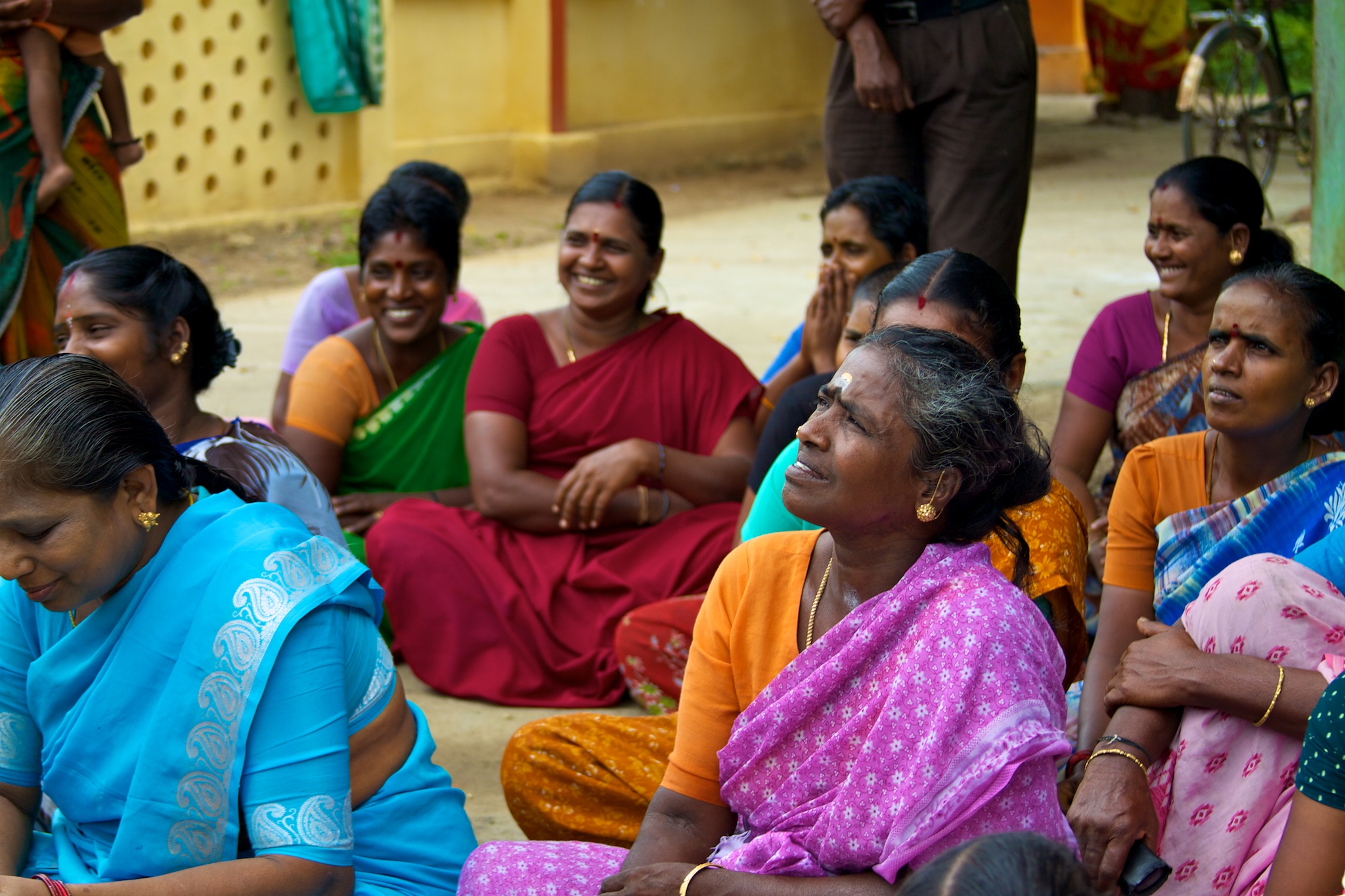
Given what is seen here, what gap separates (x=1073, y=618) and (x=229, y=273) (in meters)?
7.64

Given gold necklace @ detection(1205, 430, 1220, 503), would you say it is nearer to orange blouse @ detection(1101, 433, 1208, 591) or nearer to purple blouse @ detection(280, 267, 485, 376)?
orange blouse @ detection(1101, 433, 1208, 591)

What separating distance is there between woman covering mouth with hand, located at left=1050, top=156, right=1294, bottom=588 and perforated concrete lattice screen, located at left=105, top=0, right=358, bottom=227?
23.9 feet

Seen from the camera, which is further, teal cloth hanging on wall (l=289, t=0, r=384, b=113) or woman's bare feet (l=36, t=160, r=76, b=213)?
teal cloth hanging on wall (l=289, t=0, r=384, b=113)

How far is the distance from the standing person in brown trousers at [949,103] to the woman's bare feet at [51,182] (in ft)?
8.38

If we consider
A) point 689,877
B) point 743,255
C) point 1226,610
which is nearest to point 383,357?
point 689,877

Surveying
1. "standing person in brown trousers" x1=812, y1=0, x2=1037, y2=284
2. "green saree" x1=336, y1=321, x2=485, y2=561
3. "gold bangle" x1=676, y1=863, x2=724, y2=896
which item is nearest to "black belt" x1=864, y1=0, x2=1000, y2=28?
"standing person in brown trousers" x1=812, y1=0, x2=1037, y2=284

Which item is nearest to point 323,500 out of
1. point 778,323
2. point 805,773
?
point 805,773

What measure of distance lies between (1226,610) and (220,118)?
29.9 feet

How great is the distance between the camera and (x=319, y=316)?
190 inches

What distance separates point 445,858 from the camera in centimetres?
221

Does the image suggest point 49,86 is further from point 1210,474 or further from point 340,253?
point 340,253

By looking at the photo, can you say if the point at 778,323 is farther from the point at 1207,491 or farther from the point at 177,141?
the point at 1207,491

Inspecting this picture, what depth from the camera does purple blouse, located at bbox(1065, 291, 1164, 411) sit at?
359 cm

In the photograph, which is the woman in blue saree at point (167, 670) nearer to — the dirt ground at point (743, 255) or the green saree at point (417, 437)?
the dirt ground at point (743, 255)
